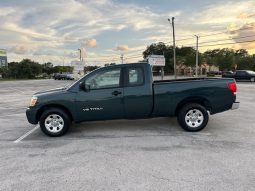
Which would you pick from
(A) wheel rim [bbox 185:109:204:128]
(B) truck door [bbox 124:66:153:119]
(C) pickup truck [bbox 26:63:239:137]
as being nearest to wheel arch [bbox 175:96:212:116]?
(C) pickup truck [bbox 26:63:239:137]

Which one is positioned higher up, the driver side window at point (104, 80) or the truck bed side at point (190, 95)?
the driver side window at point (104, 80)

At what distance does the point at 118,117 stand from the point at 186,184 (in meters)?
3.26

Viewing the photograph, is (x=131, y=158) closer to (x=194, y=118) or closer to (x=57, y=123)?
Answer: (x=194, y=118)

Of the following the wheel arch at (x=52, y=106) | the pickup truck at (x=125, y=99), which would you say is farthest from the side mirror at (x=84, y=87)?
the wheel arch at (x=52, y=106)

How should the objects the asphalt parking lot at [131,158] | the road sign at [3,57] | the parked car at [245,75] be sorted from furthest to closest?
the road sign at [3,57] → the parked car at [245,75] → the asphalt parking lot at [131,158]

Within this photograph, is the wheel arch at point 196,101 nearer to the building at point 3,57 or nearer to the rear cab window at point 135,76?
the rear cab window at point 135,76

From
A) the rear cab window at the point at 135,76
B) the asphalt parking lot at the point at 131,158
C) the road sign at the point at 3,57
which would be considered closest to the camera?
the asphalt parking lot at the point at 131,158

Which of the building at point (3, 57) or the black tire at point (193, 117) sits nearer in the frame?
the black tire at point (193, 117)

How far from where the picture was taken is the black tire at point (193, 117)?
22.1 feet

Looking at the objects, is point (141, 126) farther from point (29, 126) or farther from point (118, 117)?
point (29, 126)

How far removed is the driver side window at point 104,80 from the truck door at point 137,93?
23 cm

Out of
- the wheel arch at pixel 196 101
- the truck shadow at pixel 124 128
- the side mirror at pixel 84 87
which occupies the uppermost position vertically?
the side mirror at pixel 84 87

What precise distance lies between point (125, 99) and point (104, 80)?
0.73m

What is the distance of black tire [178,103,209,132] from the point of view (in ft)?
22.1
